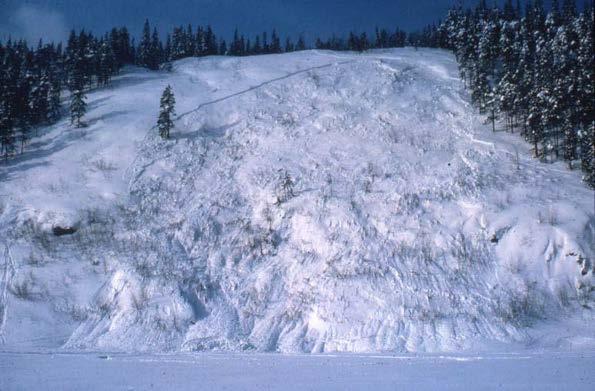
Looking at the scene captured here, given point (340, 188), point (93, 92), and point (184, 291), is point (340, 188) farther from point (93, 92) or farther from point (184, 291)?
point (93, 92)

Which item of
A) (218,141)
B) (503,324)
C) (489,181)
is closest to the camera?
(503,324)

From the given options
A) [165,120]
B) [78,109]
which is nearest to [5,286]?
[165,120]

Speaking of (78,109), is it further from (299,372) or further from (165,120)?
(299,372)

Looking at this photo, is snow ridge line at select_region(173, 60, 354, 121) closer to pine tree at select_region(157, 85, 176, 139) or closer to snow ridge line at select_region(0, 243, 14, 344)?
pine tree at select_region(157, 85, 176, 139)

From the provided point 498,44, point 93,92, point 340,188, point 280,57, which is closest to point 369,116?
point 340,188

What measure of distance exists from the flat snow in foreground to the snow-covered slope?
5.36m

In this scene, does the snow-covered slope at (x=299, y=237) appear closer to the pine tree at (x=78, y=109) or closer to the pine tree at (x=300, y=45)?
the pine tree at (x=78, y=109)

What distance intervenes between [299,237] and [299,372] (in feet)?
53.2

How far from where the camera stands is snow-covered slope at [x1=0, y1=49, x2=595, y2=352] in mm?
25281

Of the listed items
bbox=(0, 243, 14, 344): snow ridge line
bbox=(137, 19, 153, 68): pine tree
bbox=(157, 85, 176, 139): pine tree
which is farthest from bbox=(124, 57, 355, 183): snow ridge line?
bbox=(137, 19, 153, 68): pine tree

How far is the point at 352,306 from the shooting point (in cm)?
2644

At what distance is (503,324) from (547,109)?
2181 cm

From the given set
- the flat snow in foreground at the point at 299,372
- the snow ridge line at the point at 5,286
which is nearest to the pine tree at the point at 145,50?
the snow ridge line at the point at 5,286

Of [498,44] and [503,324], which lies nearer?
[503,324]
